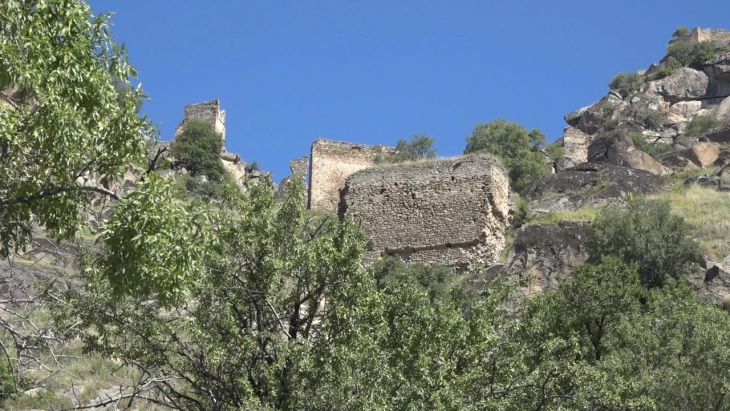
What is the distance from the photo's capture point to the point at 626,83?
68.0 meters

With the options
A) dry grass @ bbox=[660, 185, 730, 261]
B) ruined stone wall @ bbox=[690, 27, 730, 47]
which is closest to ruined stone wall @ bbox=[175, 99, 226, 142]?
dry grass @ bbox=[660, 185, 730, 261]

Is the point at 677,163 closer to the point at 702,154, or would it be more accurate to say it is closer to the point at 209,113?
the point at 702,154

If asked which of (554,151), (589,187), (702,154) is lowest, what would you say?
(589,187)

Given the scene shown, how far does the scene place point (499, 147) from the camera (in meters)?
41.9

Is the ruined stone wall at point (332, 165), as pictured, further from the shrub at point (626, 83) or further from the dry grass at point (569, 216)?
the shrub at point (626, 83)

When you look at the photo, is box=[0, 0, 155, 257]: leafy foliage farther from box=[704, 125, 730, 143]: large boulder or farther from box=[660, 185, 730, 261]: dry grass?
box=[704, 125, 730, 143]: large boulder

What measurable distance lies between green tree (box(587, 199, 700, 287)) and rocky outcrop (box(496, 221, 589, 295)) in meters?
0.57

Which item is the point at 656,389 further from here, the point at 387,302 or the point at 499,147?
the point at 499,147

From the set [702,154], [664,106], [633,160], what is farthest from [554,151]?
[633,160]

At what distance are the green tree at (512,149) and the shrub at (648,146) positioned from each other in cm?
908

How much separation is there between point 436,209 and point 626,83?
38.9 m

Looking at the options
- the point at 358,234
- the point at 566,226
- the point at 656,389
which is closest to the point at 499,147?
the point at 566,226

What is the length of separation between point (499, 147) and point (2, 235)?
32.8 m

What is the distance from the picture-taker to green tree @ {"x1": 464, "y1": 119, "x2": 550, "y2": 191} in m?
40.4
